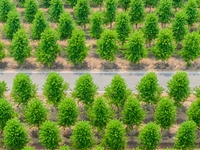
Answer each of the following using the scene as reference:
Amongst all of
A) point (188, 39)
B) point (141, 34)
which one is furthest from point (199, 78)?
point (141, 34)

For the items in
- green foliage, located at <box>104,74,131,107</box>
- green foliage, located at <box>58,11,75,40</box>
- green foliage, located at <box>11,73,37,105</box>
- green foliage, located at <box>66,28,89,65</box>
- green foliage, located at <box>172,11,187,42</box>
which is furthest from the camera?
green foliage, located at <box>58,11,75,40</box>

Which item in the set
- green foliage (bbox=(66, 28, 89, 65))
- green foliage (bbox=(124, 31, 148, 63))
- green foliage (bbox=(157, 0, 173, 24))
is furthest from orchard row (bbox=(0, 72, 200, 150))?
green foliage (bbox=(157, 0, 173, 24))

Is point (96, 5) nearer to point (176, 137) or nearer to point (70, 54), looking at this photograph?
point (70, 54)

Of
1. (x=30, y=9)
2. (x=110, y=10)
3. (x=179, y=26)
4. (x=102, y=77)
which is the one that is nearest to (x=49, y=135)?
(x=102, y=77)

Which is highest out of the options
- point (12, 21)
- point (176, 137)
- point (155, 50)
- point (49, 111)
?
point (12, 21)

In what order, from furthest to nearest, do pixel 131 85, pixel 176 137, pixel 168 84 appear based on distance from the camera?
pixel 131 85
pixel 168 84
pixel 176 137

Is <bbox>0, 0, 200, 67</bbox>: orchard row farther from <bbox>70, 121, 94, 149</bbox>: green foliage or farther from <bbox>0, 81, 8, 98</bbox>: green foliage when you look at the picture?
<bbox>70, 121, 94, 149</bbox>: green foliage

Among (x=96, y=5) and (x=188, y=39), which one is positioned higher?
(x=96, y=5)
